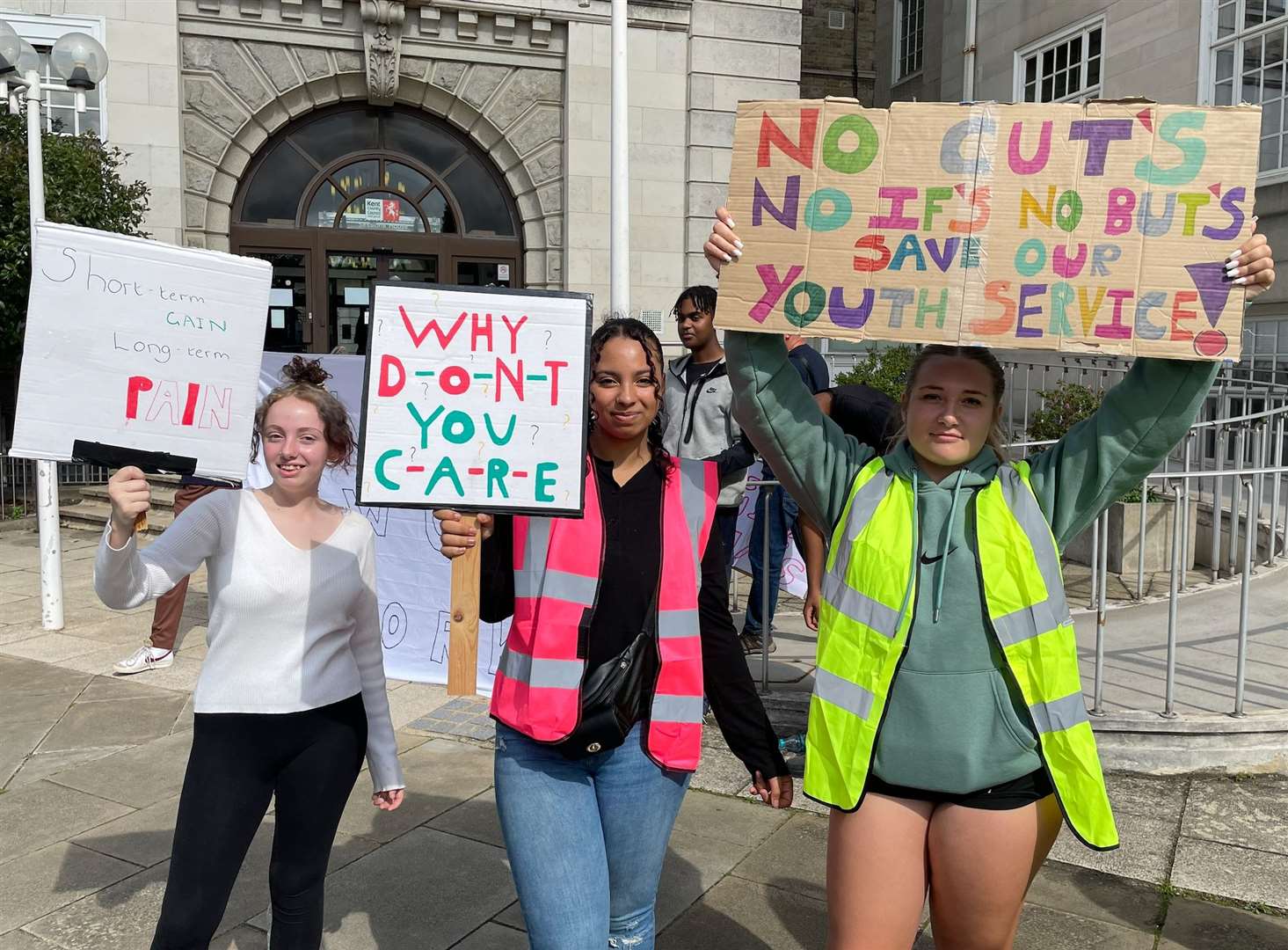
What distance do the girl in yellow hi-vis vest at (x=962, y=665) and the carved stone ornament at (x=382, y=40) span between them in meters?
12.3

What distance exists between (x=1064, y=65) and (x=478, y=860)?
17.4 m

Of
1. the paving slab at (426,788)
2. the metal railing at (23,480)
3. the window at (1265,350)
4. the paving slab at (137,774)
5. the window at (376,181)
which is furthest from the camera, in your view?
the window at (376,181)

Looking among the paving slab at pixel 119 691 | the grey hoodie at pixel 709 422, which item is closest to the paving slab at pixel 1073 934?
the grey hoodie at pixel 709 422

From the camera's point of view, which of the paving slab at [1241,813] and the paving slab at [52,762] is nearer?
the paving slab at [1241,813]

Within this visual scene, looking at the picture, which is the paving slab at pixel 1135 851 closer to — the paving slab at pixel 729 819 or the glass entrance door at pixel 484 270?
the paving slab at pixel 729 819

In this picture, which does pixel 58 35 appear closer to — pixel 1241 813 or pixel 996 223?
pixel 996 223

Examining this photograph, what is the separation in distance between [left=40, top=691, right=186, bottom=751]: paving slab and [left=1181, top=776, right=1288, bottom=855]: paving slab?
487 cm

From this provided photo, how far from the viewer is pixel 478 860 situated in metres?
4.01

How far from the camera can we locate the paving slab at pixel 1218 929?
339cm

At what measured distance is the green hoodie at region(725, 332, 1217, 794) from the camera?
223 centimetres

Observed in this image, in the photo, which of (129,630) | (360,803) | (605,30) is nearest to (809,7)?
(605,30)

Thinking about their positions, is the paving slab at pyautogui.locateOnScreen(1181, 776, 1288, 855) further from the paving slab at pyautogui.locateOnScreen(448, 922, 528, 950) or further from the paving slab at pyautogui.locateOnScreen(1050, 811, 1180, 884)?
the paving slab at pyautogui.locateOnScreen(448, 922, 528, 950)

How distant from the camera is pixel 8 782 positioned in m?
4.82

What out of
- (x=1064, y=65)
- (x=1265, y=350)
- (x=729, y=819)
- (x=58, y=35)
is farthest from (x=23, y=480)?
(x=1064, y=65)
